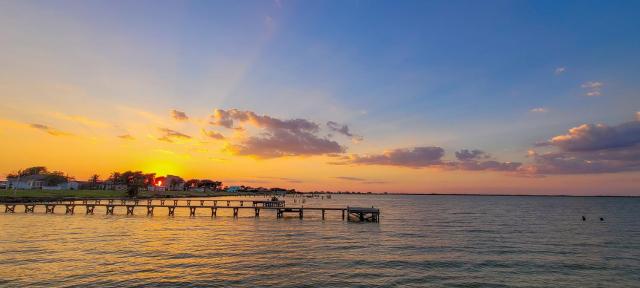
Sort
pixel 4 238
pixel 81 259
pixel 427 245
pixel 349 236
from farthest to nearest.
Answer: pixel 349 236 → pixel 427 245 → pixel 4 238 → pixel 81 259

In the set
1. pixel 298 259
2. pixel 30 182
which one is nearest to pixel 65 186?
pixel 30 182

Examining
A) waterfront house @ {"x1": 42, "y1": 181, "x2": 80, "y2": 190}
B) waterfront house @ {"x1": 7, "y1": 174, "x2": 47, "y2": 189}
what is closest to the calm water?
waterfront house @ {"x1": 7, "y1": 174, "x2": 47, "y2": 189}

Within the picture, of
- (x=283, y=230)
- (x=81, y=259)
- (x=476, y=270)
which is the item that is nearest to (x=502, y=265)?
(x=476, y=270)

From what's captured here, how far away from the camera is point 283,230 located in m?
46.4

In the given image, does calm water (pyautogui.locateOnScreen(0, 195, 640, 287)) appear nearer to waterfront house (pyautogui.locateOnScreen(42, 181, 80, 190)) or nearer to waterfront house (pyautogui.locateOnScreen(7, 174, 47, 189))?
waterfront house (pyautogui.locateOnScreen(7, 174, 47, 189))

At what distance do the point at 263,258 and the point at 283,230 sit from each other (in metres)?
18.8

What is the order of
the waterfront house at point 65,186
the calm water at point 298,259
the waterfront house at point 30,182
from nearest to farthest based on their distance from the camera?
the calm water at point 298,259, the waterfront house at point 30,182, the waterfront house at point 65,186

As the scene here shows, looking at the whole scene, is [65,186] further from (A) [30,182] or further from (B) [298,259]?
(B) [298,259]

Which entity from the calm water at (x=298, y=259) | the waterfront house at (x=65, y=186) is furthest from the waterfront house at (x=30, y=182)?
the calm water at (x=298, y=259)

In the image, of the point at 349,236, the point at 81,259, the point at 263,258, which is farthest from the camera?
the point at 349,236

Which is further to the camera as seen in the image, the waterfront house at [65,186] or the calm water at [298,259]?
the waterfront house at [65,186]

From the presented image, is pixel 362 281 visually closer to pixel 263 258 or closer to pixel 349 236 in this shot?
pixel 263 258

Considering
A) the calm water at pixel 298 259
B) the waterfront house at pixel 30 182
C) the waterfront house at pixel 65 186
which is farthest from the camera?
the waterfront house at pixel 65 186

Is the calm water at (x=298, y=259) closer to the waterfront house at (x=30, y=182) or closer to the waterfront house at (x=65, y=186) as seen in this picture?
the waterfront house at (x=30, y=182)
